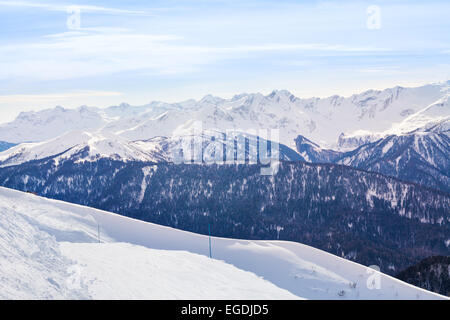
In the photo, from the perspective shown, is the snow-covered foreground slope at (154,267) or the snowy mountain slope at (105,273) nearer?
the snowy mountain slope at (105,273)

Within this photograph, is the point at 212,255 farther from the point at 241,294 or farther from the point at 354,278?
the point at 241,294

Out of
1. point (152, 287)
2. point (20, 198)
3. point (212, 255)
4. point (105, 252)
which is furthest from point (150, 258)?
point (20, 198)

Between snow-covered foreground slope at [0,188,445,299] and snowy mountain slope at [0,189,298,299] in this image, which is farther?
snow-covered foreground slope at [0,188,445,299]
